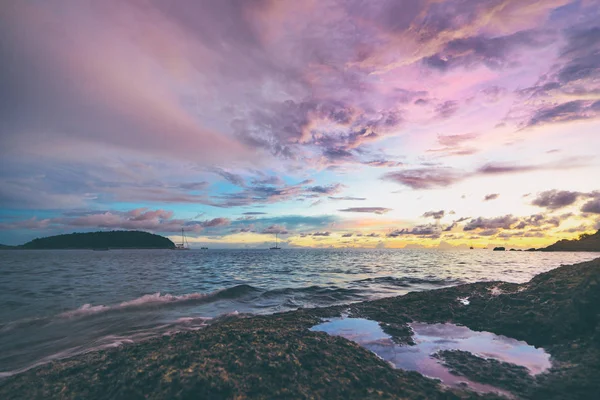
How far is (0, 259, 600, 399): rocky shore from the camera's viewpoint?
5.60 metres

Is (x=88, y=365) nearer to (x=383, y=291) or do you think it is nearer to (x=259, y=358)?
(x=259, y=358)

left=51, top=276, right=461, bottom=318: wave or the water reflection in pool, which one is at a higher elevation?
the water reflection in pool

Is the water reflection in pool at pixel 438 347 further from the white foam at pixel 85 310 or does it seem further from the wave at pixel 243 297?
the white foam at pixel 85 310

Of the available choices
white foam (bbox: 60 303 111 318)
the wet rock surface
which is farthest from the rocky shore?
white foam (bbox: 60 303 111 318)

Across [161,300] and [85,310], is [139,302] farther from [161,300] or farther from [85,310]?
[85,310]

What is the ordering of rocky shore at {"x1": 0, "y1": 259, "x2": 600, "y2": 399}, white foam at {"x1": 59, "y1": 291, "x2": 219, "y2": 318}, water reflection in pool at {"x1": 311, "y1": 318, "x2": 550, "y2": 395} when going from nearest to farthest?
1. rocky shore at {"x1": 0, "y1": 259, "x2": 600, "y2": 399}
2. water reflection in pool at {"x1": 311, "y1": 318, "x2": 550, "y2": 395}
3. white foam at {"x1": 59, "y1": 291, "x2": 219, "y2": 318}

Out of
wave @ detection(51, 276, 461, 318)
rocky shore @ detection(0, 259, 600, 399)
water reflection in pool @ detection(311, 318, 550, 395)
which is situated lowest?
wave @ detection(51, 276, 461, 318)

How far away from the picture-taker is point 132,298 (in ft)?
66.3

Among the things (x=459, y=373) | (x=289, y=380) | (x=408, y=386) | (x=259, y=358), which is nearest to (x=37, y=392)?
(x=259, y=358)

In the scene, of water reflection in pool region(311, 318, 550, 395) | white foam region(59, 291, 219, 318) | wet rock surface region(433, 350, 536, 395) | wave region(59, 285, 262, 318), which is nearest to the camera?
wet rock surface region(433, 350, 536, 395)

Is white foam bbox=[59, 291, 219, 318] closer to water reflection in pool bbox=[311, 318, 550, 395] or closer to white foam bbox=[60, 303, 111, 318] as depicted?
white foam bbox=[60, 303, 111, 318]

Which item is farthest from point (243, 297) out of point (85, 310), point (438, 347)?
point (438, 347)

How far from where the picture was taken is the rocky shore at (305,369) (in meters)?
5.60

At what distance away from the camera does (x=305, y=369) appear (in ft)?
21.1
